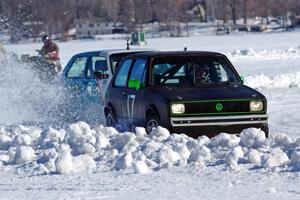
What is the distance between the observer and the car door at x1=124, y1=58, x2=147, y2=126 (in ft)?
37.7

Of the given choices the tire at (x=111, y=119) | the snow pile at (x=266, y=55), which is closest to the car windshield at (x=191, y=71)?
the tire at (x=111, y=119)

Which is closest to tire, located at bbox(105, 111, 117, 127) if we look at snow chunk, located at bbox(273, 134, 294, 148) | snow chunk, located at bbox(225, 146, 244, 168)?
snow chunk, located at bbox(273, 134, 294, 148)

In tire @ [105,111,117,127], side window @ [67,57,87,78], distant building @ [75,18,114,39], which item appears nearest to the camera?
tire @ [105,111,117,127]

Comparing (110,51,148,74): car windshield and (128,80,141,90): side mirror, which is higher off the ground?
(110,51,148,74): car windshield

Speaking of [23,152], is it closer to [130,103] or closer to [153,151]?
[153,151]

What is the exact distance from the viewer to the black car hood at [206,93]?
35.5 ft

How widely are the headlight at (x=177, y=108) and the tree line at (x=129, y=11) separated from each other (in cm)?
4877

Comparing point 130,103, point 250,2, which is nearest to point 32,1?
point 250,2

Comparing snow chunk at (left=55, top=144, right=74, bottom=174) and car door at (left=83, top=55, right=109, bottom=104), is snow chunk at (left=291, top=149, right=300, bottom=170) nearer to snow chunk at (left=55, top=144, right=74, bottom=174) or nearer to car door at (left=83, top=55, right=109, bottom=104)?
snow chunk at (left=55, top=144, right=74, bottom=174)

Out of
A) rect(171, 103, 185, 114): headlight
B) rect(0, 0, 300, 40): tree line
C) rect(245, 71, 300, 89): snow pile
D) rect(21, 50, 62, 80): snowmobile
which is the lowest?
rect(0, 0, 300, 40): tree line

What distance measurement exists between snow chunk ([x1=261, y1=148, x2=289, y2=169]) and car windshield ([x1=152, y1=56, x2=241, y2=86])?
3.28 meters

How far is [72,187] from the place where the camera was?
25.3 ft

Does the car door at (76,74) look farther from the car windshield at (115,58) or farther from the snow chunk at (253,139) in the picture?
the snow chunk at (253,139)

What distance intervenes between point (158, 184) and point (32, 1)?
232 feet
